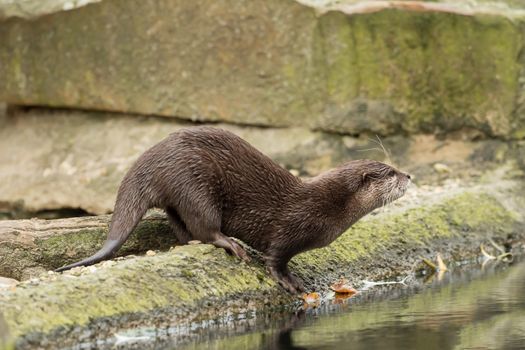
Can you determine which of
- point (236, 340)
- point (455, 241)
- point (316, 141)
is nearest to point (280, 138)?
point (316, 141)

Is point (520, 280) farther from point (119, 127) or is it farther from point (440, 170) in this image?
point (119, 127)

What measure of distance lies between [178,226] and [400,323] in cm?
106

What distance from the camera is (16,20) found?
24.5 ft

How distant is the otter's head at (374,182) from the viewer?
17.1 feet

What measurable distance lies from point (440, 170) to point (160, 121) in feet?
5.73

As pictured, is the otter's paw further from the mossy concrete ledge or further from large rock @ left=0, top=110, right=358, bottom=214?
large rock @ left=0, top=110, right=358, bottom=214

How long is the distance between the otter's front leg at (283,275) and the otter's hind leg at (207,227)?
142mm

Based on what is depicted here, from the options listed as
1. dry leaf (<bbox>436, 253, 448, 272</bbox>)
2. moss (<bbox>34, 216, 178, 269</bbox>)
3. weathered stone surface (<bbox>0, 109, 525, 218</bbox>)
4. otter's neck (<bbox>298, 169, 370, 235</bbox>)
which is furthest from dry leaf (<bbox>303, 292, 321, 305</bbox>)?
weathered stone surface (<bbox>0, 109, 525, 218</bbox>)

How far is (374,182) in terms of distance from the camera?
5.27m

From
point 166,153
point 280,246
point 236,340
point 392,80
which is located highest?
point 392,80

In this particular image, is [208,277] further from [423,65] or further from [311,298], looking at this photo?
[423,65]

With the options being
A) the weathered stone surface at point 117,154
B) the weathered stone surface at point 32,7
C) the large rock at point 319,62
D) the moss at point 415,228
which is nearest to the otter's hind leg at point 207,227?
the moss at point 415,228

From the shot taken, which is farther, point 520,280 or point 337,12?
point 337,12

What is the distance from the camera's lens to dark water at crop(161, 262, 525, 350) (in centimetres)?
413
